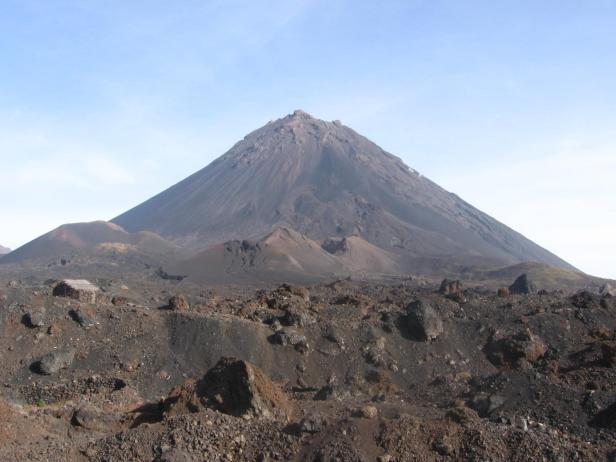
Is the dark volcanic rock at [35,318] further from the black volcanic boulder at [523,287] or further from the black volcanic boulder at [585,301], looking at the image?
the black volcanic boulder at [523,287]

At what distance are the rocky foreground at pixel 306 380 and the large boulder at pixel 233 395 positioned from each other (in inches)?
0.8

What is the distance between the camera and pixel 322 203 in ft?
325

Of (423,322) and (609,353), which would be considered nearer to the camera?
(609,353)

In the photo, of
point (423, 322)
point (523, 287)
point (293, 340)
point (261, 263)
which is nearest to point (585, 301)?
point (423, 322)

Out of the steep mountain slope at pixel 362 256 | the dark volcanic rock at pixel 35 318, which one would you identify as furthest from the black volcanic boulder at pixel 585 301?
the steep mountain slope at pixel 362 256

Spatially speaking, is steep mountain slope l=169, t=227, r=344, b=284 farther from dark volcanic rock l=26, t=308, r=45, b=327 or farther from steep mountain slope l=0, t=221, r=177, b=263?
dark volcanic rock l=26, t=308, r=45, b=327

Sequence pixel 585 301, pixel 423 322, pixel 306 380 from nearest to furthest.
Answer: pixel 306 380 < pixel 423 322 < pixel 585 301

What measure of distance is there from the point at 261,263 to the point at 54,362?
150 feet

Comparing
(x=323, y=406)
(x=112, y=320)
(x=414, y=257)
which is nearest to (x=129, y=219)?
(x=414, y=257)

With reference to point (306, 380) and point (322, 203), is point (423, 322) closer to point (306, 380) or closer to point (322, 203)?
point (306, 380)

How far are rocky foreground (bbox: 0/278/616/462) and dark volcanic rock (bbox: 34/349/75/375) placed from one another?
3 centimetres

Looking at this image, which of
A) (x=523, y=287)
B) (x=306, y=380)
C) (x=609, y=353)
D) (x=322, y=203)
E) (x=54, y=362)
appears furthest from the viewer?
(x=322, y=203)

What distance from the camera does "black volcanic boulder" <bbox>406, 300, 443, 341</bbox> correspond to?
18344mm

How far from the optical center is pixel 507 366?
1739 cm
